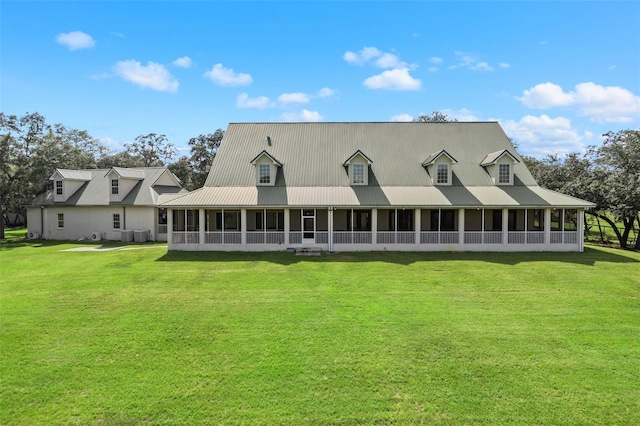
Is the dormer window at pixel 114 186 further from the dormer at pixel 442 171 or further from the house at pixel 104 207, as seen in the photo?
the dormer at pixel 442 171

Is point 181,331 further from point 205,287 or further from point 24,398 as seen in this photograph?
point 205,287

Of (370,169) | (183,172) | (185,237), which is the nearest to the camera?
(185,237)

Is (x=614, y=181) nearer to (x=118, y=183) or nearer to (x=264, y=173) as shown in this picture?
(x=264, y=173)

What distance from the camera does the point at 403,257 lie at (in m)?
19.9

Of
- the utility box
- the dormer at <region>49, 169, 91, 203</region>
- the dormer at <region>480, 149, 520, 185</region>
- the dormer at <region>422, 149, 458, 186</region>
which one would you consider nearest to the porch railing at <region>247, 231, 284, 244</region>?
the utility box

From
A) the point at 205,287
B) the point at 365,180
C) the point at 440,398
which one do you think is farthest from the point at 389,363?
the point at 365,180

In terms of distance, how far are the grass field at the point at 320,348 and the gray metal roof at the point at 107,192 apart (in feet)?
40.7

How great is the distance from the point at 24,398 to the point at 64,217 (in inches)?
1071

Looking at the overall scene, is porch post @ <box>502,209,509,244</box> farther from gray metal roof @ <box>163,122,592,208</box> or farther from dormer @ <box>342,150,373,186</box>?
dormer @ <box>342,150,373,186</box>

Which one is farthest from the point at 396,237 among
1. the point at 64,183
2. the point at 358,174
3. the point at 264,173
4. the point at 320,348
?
the point at 64,183

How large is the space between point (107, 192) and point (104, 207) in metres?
1.70

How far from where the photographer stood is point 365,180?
23922 mm

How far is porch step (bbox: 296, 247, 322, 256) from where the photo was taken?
20812 mm

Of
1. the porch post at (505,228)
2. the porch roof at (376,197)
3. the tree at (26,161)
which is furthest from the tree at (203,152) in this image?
the porch post at (505,228)
